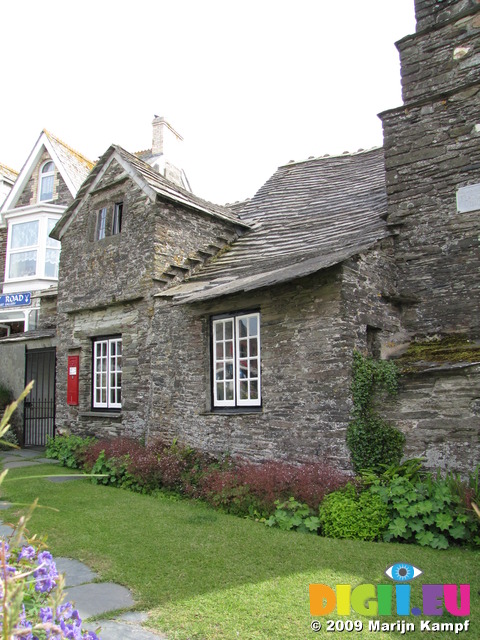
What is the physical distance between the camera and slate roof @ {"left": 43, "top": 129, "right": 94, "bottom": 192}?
19.7 metres

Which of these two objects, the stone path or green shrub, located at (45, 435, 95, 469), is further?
green shrub, located at (45, 435, 95, 469)

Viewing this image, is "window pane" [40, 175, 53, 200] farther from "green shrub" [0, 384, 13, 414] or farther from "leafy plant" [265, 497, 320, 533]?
"leafy plant" [265, 497, 320, 533]

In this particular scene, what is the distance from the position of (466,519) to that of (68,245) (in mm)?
11139

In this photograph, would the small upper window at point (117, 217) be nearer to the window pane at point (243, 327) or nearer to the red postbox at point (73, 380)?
the red postbox at point (73, 380)

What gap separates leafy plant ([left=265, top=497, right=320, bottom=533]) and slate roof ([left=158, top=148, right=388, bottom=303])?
3.06 metres

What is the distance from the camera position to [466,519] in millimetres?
5512

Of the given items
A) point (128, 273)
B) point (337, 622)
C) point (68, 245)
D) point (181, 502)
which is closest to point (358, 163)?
point (128, 273)

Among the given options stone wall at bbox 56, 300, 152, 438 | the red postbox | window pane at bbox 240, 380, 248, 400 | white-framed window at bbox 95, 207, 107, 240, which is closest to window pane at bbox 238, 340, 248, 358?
window pane at bbox 240, 380, 248, 400

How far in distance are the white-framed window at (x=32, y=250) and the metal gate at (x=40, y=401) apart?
4.16 metres

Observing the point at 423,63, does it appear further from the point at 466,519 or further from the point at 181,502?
the point at 181,502

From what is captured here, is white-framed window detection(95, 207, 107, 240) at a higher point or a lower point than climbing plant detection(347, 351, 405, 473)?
higher

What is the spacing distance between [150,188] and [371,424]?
23.2 feet

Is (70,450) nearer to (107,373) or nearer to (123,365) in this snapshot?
(107,373)

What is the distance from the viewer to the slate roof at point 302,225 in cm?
830
